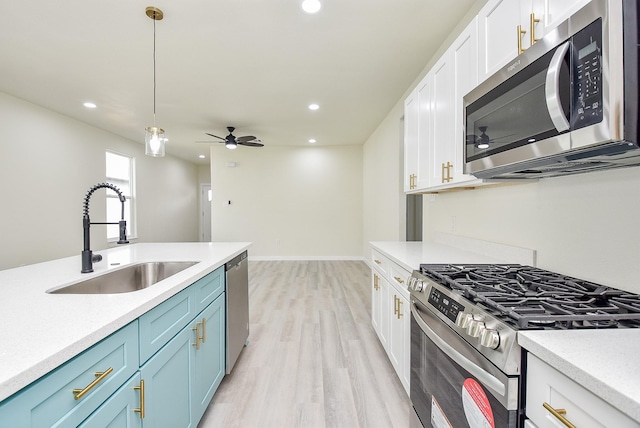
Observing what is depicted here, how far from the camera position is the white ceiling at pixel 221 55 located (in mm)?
2234

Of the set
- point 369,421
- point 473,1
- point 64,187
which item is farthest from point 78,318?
point 64,187

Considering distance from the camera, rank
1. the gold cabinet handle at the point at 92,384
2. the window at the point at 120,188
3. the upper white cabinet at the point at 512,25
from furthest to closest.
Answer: the window at the point at 120,188
the upper white cabinet at the point at 512,25
the gold cabinet handle at the point at 92,384

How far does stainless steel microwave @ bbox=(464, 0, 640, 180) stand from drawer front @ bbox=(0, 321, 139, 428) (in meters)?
1.54

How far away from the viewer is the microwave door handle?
2.95 ft

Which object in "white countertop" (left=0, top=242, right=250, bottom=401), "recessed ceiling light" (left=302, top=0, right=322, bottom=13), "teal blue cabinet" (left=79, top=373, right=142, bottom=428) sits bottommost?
"teal blue cabinet" (left=79, top=373, right=142, bottom=428)

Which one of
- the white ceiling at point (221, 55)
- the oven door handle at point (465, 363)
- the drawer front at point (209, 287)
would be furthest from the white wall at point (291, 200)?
the oven door handle at point (465, 363)

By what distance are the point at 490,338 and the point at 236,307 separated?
188cm

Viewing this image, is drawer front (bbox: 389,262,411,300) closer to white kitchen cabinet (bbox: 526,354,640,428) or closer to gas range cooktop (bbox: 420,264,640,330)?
gas range cooktop (bbox: 420,264,640,330)

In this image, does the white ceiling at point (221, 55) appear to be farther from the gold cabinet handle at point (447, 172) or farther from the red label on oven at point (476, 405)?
the red label on oven at point (476, 405)

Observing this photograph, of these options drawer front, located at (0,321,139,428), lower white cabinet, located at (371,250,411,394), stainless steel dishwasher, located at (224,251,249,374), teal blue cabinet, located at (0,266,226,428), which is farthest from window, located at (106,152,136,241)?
drawer front, located at (0,321,139,428)

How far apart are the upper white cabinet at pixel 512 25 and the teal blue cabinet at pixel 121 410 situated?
1969 millimetres

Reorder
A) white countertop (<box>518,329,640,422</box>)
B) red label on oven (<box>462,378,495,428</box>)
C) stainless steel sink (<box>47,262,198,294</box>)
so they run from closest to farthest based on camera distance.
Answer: white countertop (<box>518,329,640,422</box>) → red label on oven (<box>462,378,495,428</box>) → stainless steel sink (<box>47,262,198,294</box>)

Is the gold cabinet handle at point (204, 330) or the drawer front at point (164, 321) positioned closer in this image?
the drawer front at point (164, 321)

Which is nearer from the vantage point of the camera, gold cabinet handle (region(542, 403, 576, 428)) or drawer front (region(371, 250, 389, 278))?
gold cabinet handle (region(542, 403, 576, 428))
